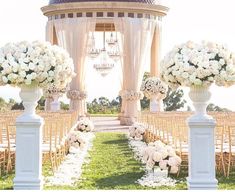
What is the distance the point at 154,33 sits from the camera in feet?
95.6

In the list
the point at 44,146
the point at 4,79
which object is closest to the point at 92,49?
the point at 44,146

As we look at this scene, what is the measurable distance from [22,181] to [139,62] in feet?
64.5

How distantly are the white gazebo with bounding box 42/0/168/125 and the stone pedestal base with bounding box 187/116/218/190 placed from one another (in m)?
19.1

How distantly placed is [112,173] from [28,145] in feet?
9.34

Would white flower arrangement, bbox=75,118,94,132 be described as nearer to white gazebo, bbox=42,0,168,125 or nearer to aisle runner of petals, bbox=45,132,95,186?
aisle runner of petals, bbox=45,132,95,186

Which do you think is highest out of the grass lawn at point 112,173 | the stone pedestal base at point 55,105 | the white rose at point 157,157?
the stone pedestal base at point 55,105

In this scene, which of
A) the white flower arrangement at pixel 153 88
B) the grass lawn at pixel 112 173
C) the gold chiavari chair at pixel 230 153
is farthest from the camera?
the white flower arrangement at pixel 153 88

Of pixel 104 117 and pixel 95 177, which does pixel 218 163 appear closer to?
pixel 95 177

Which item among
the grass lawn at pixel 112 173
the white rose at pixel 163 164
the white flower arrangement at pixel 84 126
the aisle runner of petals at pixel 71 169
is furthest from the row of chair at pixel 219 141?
the white flower arrangement at pixel 84 126

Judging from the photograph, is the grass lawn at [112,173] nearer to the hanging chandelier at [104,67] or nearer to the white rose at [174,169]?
the white rose at [174,169]

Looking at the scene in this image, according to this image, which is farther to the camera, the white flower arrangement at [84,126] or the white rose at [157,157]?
the white flower arrangement at [84,126]

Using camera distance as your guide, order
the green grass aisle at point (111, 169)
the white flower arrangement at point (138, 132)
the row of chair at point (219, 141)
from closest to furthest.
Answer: the green grass aisle at point (111, 169), the row of chair at point (219, 141), the white flower arrangement at point (138, 132)

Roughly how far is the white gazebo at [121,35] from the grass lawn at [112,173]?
12194mm

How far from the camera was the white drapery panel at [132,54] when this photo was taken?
27828 mm
